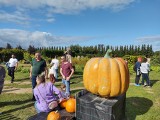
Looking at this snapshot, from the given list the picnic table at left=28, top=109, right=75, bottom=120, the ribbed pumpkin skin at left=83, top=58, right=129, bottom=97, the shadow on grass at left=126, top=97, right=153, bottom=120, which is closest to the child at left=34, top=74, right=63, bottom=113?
the picnic table at left=28, top=109, right=75, bottom=120

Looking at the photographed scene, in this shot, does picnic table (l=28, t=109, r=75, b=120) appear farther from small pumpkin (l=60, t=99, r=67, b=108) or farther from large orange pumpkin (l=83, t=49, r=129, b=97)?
large orange pumpkin (l=83, t=49, r=129, b=97)

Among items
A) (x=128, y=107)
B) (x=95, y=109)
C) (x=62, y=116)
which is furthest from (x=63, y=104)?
(x=128, y=107)

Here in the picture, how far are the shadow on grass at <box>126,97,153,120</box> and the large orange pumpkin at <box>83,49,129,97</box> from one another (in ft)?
5.81

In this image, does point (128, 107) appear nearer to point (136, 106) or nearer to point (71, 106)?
point (136, 106)

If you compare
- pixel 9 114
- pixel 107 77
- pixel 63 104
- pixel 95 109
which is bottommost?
pixel 9 114

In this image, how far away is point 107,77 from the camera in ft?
16.5

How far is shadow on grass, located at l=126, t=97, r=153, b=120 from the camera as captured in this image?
6.81 m

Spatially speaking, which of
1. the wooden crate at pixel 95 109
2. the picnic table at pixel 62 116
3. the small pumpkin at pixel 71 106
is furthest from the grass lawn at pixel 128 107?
the wooden crate at pixel 95 109

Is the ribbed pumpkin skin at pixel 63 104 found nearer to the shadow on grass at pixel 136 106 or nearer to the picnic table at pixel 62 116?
the picnic table at pixel 62 116

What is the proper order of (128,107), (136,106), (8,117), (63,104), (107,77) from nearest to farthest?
(107,77), (63,104), (8,117), (128,107), (136,106)

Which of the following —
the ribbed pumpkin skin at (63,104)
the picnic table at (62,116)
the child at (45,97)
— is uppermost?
the child at (45,97)

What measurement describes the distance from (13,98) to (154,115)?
5.36 m

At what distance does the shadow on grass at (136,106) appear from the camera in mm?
6812

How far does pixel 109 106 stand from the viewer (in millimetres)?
4336
